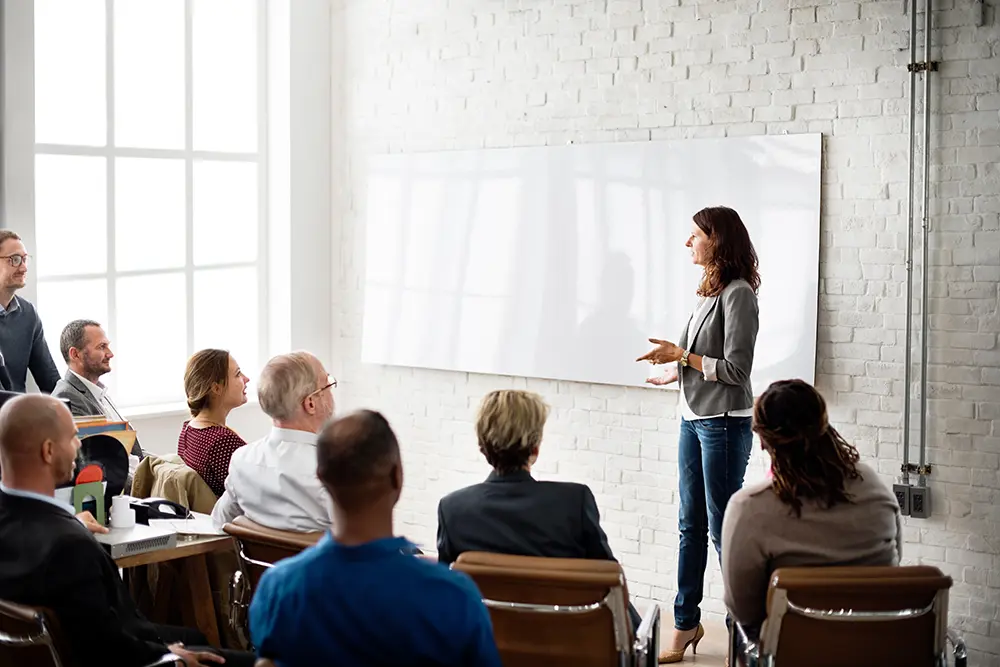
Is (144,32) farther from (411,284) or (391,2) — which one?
(411,284)

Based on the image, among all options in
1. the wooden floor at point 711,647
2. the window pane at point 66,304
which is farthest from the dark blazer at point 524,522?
the window pane at point 66,304

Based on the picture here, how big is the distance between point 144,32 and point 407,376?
7.81 ft

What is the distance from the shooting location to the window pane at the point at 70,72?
572cm

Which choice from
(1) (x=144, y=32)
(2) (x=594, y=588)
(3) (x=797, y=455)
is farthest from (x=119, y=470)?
(1) (x=144, y=32)

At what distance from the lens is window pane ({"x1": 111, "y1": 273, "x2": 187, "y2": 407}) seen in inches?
243

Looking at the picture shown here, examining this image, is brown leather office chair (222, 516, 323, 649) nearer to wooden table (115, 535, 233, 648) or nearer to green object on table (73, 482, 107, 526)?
wooden table (115, 535, 233, 648)

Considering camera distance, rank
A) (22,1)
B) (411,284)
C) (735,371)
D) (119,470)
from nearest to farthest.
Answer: (119,470) → (735,371) → (22,1) → (411,284)

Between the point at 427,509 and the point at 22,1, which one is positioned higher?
the point at 22,1

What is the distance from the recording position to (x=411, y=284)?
6.36 metres

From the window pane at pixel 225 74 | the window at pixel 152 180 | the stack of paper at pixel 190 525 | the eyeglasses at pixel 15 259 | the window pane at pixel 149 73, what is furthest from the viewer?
the window pane at pixel 225 74

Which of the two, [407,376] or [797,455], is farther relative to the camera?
[407,376]

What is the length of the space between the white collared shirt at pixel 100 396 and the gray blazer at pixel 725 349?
247cm

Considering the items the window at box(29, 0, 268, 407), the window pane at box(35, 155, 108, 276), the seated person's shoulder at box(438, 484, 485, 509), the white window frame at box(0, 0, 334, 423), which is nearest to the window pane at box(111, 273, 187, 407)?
the window at box(29, 0, 268, 407)

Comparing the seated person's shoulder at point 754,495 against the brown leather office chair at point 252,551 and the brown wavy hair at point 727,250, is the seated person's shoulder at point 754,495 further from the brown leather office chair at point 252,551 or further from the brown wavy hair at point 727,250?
the brown wavy hair at point 727,250
